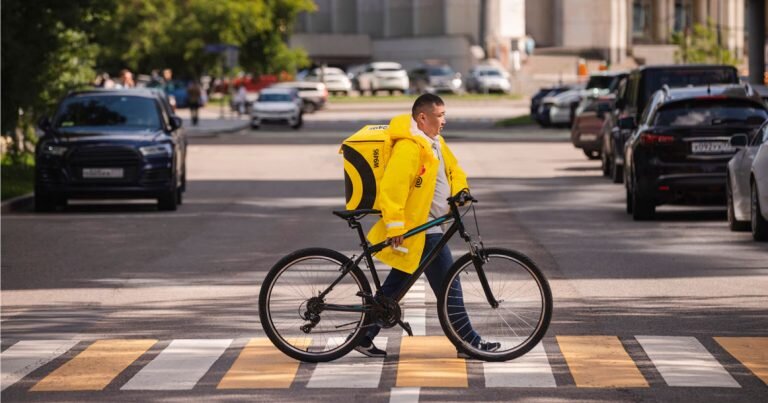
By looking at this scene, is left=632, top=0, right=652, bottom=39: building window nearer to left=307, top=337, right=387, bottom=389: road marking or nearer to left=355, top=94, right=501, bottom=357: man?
left=355, top=94, right=501, bottom=357: man

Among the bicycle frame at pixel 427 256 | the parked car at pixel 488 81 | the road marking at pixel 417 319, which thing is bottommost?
the parked car at pixel 488 81

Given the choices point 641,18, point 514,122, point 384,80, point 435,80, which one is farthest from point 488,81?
point 514,122

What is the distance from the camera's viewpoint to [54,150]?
24500 millimetres

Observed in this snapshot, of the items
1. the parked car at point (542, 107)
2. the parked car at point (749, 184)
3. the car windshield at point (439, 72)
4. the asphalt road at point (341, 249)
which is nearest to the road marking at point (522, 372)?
the asphalt road at point (341, 249)

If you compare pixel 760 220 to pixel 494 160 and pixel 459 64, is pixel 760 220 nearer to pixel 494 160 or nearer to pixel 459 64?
pixel 494 160

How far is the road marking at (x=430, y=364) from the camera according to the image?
393 inches

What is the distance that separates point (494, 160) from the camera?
3972cm

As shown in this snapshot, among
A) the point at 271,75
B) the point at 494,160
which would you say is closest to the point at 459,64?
the point at 271,75

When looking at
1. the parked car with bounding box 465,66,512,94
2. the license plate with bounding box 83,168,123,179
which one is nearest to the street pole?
the license plate with bounding box 83,168,123,179

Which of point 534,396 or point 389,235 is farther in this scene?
point 389,235

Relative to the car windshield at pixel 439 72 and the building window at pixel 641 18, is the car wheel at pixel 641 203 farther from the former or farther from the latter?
the building window at pixel 641 18

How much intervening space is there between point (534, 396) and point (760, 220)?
33.4 feet

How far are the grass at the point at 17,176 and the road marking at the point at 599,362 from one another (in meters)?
15.7

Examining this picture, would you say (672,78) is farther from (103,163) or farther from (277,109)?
(277,109)
